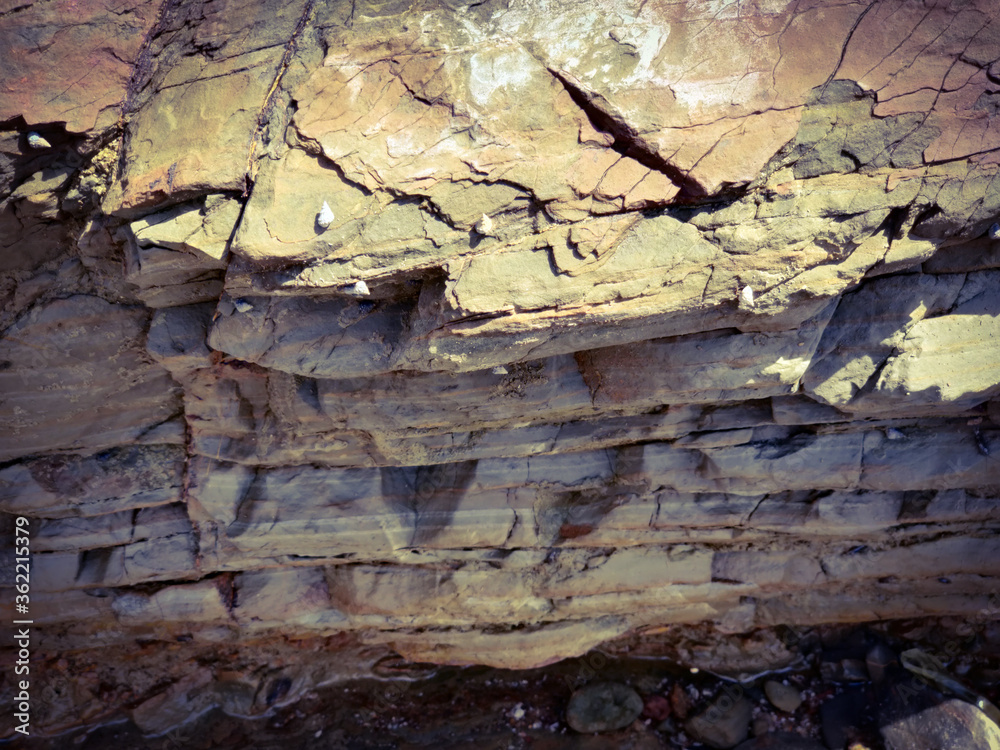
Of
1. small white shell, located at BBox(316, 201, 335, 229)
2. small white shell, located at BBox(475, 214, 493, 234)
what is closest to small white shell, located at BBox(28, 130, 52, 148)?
small white shell, located at BBox(316, 201, 335, 229)

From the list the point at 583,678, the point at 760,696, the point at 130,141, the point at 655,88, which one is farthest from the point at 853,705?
the point at 130,141

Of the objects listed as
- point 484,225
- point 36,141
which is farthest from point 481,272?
point 36,141

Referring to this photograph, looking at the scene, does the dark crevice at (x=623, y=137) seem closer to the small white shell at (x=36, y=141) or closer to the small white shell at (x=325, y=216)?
the small white shell at (x=325, y=216)

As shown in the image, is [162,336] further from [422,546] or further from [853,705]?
[853,705]

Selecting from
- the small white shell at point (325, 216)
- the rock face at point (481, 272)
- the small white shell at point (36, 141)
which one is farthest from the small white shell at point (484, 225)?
the small white shell at point (36, 141)

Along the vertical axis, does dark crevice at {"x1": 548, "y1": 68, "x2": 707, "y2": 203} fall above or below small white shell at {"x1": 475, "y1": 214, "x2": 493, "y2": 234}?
above

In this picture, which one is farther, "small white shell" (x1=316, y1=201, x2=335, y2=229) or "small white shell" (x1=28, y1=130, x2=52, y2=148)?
"small white shell" (x1=28, y1=130, x2=52, y2=148)

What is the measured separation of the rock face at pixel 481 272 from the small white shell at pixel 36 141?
0.04 metres

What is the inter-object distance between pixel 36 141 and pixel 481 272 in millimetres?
1652

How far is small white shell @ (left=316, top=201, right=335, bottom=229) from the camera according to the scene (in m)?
2.13

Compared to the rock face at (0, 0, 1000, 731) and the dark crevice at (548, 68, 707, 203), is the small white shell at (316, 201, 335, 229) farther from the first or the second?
the dark crevice at (548, 68, 707, 203)

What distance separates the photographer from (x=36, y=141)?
2.29 m

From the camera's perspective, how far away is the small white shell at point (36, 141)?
7.52 ft

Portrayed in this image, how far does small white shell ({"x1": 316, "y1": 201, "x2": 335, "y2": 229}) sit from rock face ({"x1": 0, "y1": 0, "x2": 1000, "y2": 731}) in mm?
12
